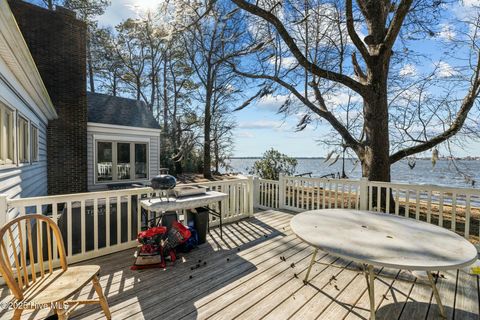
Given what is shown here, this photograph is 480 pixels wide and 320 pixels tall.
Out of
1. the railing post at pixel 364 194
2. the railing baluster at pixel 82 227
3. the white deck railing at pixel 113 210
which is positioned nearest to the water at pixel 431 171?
the white deck railing at pixel 113 210

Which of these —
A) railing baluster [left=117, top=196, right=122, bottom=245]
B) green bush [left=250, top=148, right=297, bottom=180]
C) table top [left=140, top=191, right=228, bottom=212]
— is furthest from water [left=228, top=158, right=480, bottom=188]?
railing baluster [left=117, top=196, right=122, bottom=245]

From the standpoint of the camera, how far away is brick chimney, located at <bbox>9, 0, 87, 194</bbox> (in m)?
6.42

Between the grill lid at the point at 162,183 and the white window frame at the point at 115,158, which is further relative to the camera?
the white window frame at the point at 115,158

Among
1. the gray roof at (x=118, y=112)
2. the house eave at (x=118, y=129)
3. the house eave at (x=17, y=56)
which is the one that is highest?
the gray roof at (x=118, y=112)

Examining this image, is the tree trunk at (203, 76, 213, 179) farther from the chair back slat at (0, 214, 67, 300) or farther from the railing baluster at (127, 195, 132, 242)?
the chair back slat at (0, 214, 67, 300)

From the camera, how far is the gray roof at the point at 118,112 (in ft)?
26.0

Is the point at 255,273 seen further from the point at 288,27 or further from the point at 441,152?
the point at 288,27

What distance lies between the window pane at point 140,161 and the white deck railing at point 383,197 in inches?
184

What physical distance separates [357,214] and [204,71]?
40.1ft

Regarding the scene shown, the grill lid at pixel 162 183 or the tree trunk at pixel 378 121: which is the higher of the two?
the tree trunk at pixel 378 121

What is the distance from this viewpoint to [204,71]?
42.4ft

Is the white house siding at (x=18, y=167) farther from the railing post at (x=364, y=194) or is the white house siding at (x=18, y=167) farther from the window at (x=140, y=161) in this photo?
the railing post at (x=364, y=194)

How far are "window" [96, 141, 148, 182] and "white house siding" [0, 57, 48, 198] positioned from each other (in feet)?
6.32

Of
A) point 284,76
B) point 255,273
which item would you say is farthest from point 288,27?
point 255,273
